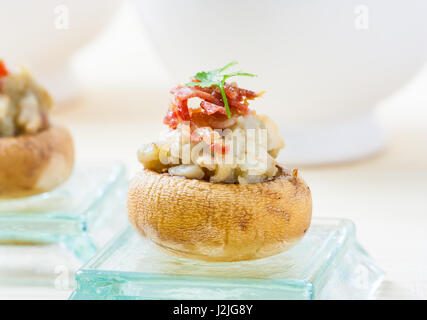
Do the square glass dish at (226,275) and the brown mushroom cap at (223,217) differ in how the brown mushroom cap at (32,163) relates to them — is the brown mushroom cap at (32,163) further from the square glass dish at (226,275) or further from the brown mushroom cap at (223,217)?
the brown mushroom cap at (223,217)

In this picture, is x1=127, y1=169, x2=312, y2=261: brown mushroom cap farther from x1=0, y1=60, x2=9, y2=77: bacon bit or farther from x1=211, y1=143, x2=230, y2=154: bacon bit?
x1=0, y1=60, x2=9, y2=77: bacon bit

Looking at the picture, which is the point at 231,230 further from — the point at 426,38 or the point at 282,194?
the point at 426,38

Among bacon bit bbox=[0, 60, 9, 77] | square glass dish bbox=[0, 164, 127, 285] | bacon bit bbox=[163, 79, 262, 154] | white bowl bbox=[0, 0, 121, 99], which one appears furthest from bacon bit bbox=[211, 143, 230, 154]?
white bowl bbox=[0, 0, 121, 99]

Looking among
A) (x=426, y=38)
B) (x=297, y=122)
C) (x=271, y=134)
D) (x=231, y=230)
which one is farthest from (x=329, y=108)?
(x=231, y=230)

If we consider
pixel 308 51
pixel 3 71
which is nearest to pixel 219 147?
pixel 3 71

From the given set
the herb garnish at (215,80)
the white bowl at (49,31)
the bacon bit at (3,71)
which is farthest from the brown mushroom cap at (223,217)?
the white bowl at (49,31)

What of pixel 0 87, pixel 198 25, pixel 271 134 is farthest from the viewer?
pixel 198 25
